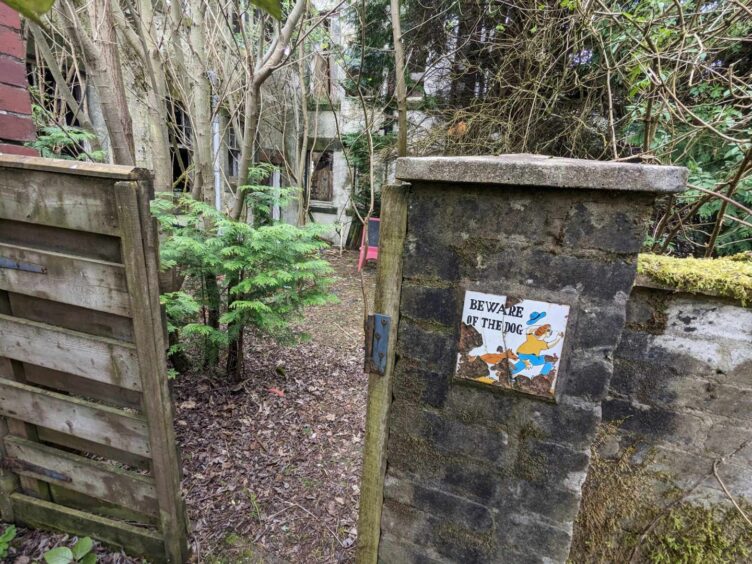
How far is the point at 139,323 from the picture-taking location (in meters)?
1.34

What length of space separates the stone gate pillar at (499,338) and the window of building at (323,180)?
9713 millimetres

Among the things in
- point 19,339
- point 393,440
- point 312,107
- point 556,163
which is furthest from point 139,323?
point 312,107

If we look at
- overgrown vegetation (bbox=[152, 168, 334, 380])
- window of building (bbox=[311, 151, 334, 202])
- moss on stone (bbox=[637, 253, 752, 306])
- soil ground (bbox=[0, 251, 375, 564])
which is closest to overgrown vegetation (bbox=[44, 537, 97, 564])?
soil ground (bbox=[0, 251, 375, 564])

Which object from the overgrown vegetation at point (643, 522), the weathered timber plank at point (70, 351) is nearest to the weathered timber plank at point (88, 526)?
the weathered timber plank at point (70, 351)

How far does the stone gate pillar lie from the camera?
3.29 ft

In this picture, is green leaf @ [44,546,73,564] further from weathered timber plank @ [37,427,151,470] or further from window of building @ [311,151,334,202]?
window of building @ [311,151,334,202]

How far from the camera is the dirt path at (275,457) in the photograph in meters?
1.96

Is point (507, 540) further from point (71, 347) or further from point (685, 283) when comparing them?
point (71, 347)

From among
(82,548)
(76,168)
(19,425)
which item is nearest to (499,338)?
(76,168)

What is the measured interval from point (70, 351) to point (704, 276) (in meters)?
2.40

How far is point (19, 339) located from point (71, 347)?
29cm

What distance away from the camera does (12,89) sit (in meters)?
1.63

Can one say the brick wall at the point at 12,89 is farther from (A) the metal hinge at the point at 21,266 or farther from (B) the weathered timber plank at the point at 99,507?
(B) the weathered timber plank at the point at 99,507

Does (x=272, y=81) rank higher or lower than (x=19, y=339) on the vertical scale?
higher
